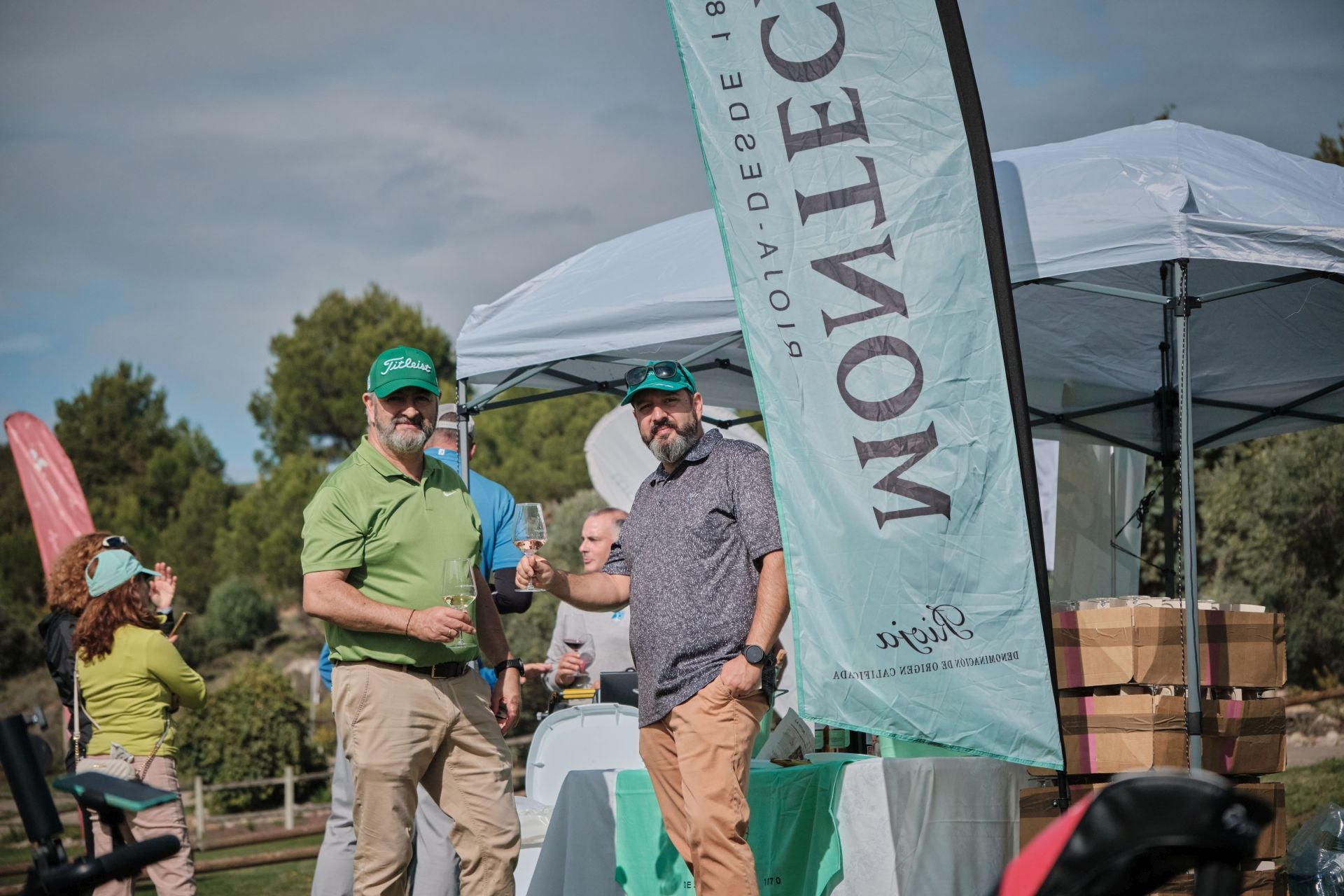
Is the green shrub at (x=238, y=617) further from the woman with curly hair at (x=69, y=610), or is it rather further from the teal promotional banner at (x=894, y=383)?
the teal promotional banner at (x=894, y=383)

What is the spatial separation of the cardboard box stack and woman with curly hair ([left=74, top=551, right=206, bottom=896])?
333 cm

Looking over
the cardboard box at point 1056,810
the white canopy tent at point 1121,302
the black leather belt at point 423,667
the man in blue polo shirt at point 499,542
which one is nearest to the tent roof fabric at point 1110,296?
the white canopy tent at point 1121,302

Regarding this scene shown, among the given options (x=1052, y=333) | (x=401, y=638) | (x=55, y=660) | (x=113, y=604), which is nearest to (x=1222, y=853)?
(x=401, y=638)

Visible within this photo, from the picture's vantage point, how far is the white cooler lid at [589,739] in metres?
5.34

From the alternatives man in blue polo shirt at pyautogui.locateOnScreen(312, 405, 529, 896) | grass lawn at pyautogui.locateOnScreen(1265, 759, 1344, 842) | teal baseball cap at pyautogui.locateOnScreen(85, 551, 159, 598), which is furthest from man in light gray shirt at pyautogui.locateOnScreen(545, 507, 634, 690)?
grass lawn at pyautogui.locateOnScreen(1265, 759, 1344, 842)

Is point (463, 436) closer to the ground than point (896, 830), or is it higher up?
higher up

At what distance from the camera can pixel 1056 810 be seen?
433 cm

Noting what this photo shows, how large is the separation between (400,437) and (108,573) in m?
1.89

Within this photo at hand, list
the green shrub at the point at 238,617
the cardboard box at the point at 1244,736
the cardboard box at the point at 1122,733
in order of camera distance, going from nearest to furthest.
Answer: the cardboard box at the point at 1122,733, the cardboard box at the point at 1244,736, the green shrub at the point at 238,617

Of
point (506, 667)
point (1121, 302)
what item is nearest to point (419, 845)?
point (506, 667)

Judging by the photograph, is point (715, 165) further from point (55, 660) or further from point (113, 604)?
point (55, 660)

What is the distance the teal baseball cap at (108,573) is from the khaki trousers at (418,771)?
1645 millimetres

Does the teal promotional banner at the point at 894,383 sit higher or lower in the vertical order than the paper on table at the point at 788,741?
higher

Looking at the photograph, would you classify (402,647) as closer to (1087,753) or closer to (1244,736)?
(1087,753)
